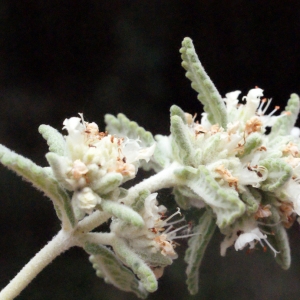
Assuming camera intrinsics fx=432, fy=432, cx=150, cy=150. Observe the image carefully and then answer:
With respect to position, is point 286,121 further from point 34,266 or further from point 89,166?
point 34,266

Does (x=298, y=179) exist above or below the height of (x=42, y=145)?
below

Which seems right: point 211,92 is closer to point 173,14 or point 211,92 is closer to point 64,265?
point 173,14

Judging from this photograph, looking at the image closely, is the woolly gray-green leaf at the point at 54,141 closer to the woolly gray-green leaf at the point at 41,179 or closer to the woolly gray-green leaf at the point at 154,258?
the woolly gray-green leaf at the point at 41,179

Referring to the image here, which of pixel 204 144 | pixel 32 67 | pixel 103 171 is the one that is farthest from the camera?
pixel 32 67

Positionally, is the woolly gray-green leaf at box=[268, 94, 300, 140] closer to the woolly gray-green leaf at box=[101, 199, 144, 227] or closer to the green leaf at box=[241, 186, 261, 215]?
the green leaf at box=[241, 186, 261, 215]

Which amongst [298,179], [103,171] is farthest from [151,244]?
[298,179]

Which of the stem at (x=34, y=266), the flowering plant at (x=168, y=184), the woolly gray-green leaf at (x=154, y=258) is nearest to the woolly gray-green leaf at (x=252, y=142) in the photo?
the flowering plant at (x=168, y=184)

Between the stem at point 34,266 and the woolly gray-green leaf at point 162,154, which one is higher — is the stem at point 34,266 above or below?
below

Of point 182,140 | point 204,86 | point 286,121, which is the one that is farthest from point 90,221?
point 286,121
